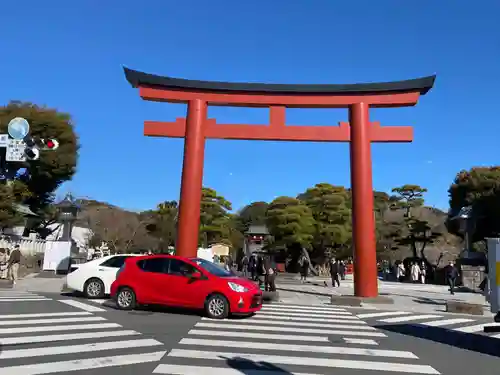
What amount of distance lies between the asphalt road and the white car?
2236mm

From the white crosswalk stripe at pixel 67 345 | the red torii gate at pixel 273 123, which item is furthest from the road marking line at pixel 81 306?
the red torii gate at pixel 273 123

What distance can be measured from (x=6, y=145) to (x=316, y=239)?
1218 inches

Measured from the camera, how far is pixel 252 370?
234 inches

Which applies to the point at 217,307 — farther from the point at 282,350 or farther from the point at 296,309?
the point at 296,309

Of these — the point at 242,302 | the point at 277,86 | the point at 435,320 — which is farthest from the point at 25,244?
the point at 435,320

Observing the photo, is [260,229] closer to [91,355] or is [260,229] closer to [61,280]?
[61,280]

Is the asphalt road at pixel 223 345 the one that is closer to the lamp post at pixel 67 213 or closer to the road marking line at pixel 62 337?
the road marking line at pixel 62 337

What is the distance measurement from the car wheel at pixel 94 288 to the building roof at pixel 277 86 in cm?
795

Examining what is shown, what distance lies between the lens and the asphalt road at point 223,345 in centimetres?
609

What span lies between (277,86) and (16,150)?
31.6ft

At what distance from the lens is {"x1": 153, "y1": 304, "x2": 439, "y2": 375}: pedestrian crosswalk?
6.11m

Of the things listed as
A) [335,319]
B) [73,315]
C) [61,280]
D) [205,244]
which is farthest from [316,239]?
[73,315]

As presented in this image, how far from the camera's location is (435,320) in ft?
42.0

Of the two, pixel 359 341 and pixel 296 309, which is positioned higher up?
pixel 296 309
